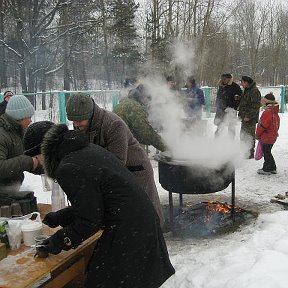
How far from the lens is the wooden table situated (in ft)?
6.86

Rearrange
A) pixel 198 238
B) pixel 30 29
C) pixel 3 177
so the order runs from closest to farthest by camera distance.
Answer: pixel 3 177, pixel 198 238, pixel 30 29

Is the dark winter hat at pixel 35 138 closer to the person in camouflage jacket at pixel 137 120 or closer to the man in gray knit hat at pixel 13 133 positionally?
the man in gray knit hat at pixel 13 133

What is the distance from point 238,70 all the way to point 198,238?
39007mm

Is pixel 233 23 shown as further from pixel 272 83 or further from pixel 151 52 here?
pixel 151 52

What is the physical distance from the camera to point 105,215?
2.22 meters

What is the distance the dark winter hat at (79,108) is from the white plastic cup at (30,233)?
96 cm

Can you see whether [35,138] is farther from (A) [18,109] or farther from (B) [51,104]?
(B) [51,104]

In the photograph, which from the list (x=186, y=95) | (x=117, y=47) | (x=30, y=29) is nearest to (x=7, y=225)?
(x=186, y=95)

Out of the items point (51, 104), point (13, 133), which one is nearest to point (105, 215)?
point (13, 133)

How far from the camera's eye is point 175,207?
5.89 metres

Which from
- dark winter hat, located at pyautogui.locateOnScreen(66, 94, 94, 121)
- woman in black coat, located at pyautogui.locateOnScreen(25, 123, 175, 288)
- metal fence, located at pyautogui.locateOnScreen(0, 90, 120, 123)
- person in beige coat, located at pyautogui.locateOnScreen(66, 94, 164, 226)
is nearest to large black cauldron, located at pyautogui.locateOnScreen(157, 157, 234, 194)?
person in beige coat, located at pyautogui.locateOnScreen(66, 94, 164, 226)

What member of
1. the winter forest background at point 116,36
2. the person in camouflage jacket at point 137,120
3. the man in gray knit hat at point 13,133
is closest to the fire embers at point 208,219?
the person in camouflage jacket at point 137,120

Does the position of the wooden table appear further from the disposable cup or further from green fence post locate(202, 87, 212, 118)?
green fence post locate(202, 87, 212, 118)

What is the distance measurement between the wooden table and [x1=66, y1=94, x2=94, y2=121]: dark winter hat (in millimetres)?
942
